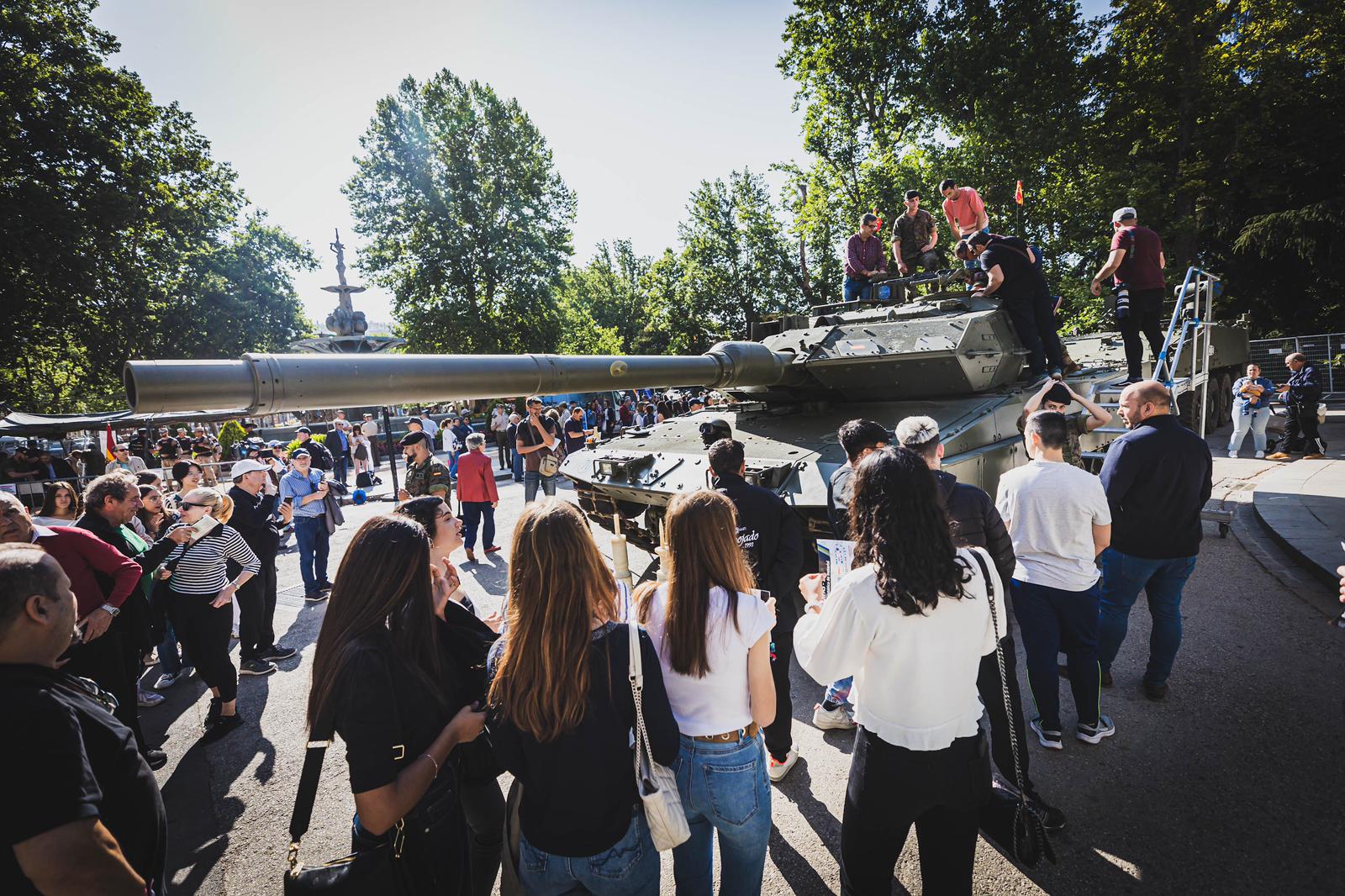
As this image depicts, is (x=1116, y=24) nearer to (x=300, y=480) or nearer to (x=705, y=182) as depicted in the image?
(x=705, y=182)

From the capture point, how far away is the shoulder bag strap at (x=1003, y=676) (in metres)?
2.24

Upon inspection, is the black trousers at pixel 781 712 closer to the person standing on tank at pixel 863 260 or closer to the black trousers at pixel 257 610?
the black trousers at pixel 257 610

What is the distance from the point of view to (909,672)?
2084 mm

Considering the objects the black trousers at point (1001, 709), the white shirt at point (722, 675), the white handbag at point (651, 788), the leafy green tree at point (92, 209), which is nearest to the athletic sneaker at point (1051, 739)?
the black trousers at point (1001, 709)

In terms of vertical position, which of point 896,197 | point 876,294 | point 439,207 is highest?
point 439,207

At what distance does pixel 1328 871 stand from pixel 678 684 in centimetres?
301

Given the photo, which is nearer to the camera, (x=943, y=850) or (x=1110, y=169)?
(x=943, y=850)

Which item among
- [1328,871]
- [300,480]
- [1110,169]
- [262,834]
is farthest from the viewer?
[1110,169]

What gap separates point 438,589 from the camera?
8.13 ft

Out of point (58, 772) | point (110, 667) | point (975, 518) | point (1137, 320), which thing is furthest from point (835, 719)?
point (1137, 320)

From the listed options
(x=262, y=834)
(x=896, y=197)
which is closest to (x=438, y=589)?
(x=262, y=834)

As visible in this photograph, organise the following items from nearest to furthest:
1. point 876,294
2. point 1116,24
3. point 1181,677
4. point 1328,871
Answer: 1. point 1328,871
2. point 1181,677
3. point 876,294
4. point 1116,24

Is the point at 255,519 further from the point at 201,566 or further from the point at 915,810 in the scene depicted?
the point at 915,810

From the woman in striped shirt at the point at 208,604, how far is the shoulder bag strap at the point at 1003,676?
494 cm
